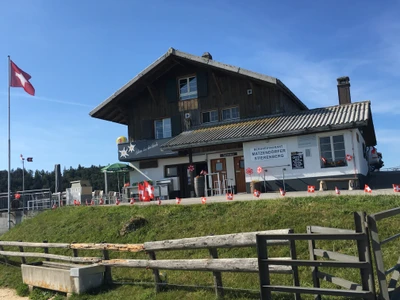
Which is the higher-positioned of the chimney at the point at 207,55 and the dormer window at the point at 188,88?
the chimney at the point at 207,55

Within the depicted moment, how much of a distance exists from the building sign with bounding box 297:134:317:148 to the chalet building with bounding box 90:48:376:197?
4 cm

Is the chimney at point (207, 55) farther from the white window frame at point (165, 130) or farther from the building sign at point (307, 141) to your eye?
the building sign at point (307, 141)

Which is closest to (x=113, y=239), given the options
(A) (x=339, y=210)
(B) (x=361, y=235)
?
(A) (x=339, y=210)

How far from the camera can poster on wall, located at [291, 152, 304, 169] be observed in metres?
17.6

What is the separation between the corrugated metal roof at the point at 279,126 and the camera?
16859mm

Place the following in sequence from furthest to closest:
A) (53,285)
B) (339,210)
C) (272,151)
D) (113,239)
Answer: (272,151), (113,239), (339,210), (53,285)

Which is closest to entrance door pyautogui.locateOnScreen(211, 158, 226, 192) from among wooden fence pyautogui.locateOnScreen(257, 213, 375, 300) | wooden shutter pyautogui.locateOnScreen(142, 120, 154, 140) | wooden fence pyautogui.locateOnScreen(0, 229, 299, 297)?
wooden shutter pyautogui.locateOnScreen(142, 120, 154, 140)

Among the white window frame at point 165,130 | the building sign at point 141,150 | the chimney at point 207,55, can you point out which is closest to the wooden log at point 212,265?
the building sign at point 141,150

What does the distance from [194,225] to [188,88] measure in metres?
13.4

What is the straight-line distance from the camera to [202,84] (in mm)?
22344

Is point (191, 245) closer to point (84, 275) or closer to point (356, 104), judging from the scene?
point (84, 275)

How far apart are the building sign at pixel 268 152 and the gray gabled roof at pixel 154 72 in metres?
3.39

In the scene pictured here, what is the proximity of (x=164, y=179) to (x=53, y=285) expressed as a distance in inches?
552

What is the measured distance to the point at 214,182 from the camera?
68.5ft
